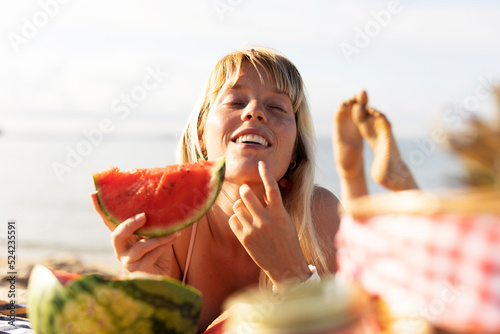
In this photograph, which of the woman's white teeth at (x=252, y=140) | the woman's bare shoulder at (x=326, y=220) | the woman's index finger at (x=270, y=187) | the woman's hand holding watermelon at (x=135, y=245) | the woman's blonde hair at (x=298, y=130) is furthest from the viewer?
the woman's bare shoulder at (x=326, y=220)

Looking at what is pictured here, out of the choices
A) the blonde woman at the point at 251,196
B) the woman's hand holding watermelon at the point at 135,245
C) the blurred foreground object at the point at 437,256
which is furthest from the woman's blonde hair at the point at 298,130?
the blurred foreground object at the point at 437,256

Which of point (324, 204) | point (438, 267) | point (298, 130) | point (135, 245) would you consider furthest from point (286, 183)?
point (438, 267)

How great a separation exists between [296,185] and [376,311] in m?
2.41

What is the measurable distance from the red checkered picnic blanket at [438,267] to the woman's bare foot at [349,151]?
194 millimetres

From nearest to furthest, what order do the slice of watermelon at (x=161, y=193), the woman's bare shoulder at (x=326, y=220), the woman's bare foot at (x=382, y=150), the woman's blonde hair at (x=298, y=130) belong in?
the woman's bare foot at (x=382, y=150), the slice of watermelon at (x=161, y=193), the woman's blonde hair at (x=298, y=130), the woman's bare shoulder at (x=326, y=220)

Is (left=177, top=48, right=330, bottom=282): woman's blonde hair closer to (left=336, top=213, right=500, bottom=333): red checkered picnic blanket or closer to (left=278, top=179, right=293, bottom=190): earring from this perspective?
(left=278, top=179, right=293, bottom=190): earring

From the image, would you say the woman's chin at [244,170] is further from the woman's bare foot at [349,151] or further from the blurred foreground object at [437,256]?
the blurred foreground object at [437,256]

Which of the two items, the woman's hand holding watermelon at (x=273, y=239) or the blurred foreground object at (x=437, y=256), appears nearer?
the blurred foreground object at (x=437, y=256)

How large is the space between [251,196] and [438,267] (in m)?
1.43

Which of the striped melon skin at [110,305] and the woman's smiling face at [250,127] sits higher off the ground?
the woman's smiling face at [250,127]

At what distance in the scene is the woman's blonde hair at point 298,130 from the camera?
3.22 metres

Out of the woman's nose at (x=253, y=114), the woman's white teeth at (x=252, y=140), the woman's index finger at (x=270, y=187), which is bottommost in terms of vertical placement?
the woman's index finger at (x=270, y=187)

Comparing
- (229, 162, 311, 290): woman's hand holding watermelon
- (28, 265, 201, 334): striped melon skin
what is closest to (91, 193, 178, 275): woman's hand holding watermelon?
(229, 162, 311, 290): woman's hand holding watermelon

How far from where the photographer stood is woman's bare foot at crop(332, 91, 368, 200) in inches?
50.3
